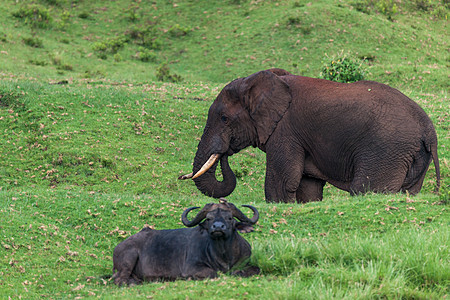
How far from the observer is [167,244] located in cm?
1030

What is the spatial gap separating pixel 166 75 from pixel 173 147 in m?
11.6

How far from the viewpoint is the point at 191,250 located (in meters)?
10.0

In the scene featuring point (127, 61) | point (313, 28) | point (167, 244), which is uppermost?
point (167, 244)

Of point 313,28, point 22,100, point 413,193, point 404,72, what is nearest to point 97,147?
point 22,100

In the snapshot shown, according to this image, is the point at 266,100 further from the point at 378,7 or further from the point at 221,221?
the point at 378,7

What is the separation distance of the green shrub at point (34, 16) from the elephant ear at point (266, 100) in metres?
24.7

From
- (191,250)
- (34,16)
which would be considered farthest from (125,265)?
(34,16)

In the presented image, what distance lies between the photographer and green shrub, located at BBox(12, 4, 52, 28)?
119 feet

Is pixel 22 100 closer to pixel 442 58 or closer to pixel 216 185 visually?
pixel 216 185

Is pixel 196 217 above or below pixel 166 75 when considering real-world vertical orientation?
above

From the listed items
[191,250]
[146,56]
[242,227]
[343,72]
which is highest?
[242,227]

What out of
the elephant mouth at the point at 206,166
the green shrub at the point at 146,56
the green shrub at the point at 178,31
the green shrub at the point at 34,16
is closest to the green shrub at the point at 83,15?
the green shrub at the point at 34,16

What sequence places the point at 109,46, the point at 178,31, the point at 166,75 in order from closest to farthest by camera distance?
1. the point at 166,75
2. the point at 109,46
3. the point at 178,31

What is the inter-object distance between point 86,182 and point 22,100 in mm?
4389
